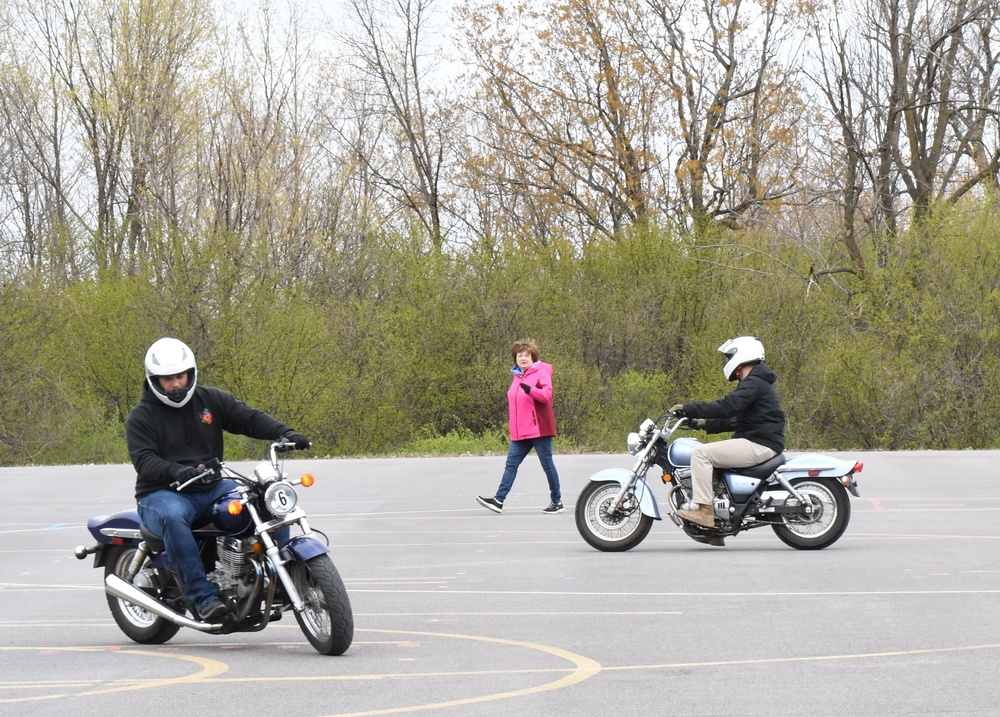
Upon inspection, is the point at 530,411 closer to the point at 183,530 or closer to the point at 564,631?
the point at 564,631

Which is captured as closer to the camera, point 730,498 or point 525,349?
point 730,498

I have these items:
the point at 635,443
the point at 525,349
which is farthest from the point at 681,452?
the point at 525,349

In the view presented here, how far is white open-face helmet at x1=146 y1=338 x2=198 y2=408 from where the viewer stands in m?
8.23

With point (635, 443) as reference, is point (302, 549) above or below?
below

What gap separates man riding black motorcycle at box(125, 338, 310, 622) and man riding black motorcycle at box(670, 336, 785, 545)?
15.2 feet

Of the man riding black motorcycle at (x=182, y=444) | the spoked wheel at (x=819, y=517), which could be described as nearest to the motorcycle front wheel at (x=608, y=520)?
the spoked wheel at (x=819, y=517)

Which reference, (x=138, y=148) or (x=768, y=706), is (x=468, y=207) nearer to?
(x=138, y=148)

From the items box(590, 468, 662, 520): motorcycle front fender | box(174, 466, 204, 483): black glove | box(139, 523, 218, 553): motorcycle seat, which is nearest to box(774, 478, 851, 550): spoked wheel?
box(590, 468, 662, 520): motorcycle front fender

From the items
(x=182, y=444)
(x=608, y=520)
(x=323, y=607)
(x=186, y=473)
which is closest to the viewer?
(x=323, y=607)

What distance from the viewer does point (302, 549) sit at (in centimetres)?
784

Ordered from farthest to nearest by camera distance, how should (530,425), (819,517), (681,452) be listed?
(530,425), (681,452), (819,517)

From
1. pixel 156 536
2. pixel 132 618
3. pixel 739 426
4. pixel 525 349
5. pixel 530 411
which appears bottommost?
pixel 132 618

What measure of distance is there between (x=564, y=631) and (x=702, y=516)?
3.80 metres

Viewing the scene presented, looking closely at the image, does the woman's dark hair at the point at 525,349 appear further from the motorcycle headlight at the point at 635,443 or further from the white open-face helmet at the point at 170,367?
the white open-face helmet at the point at 170,367
